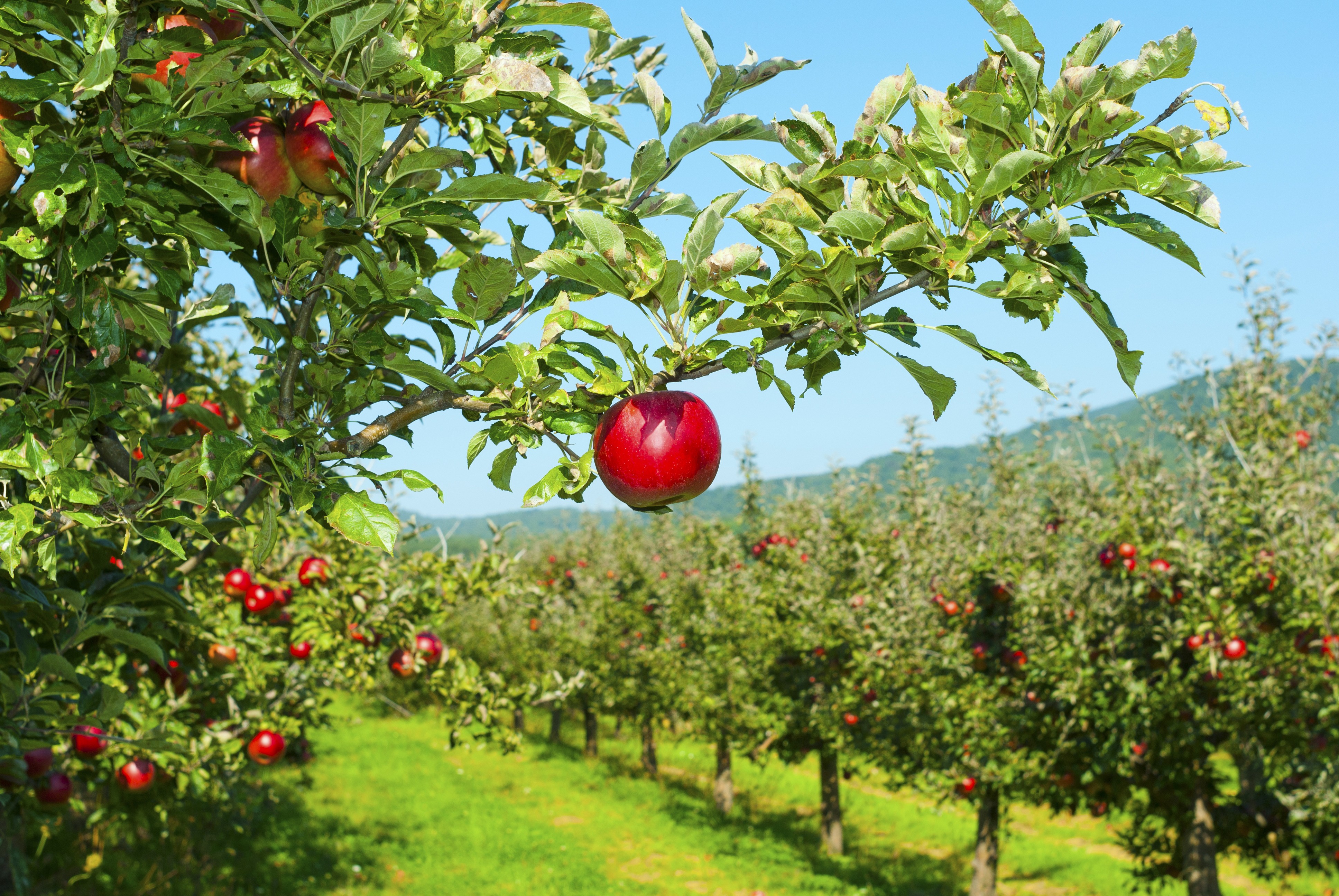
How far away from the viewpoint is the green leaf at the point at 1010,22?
1.33 meters

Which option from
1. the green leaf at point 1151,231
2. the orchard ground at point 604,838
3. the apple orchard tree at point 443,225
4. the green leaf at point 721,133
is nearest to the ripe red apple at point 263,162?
the apple orchard tree at point 443,225

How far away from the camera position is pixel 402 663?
5.54 metres

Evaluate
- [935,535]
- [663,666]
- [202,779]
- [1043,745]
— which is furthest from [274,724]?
[663,666]

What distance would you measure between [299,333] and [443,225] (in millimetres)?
385

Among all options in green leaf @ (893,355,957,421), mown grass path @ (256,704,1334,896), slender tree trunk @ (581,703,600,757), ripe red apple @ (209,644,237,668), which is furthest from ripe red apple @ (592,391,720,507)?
slender tree trunk @ (581,703,600,757)

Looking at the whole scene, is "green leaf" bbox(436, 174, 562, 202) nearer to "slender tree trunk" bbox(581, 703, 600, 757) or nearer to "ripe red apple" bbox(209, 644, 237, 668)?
"ripe red apple" bbox(209, 644, 237, 668)

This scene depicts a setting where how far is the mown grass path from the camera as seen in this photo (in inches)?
473

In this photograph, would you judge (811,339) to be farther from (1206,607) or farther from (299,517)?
(1206,607)

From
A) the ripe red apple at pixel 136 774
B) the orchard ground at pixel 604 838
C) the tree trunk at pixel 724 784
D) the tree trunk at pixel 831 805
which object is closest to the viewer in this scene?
the ripe red apple at pixel 136 774

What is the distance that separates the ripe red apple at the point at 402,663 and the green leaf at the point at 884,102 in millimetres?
4844

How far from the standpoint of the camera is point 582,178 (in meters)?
1.96

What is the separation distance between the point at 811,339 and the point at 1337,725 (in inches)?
309

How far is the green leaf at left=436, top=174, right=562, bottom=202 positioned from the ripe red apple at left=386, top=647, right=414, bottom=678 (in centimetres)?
445

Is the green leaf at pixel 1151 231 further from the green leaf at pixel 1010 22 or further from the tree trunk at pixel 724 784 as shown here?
the tree trunk at pixel 724 784
